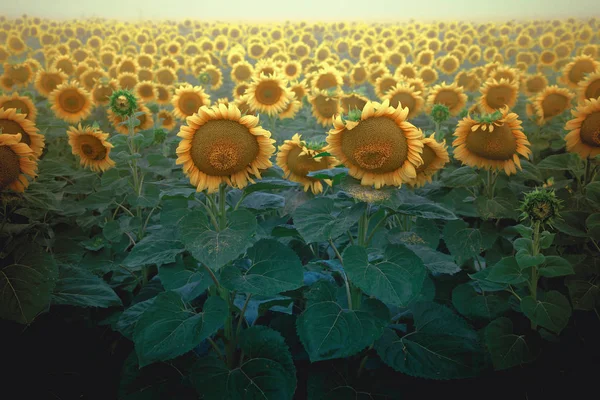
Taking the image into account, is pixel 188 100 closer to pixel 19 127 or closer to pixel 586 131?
pixel 19 127

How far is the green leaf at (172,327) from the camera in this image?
1887mm

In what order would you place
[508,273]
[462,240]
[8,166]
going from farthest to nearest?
[462,240] → [508,273] → [8,166]

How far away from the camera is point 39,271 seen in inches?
84.6

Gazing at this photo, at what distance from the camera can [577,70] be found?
258 inches

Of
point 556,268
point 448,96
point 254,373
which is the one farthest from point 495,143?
point 448,96

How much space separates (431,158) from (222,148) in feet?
3.74

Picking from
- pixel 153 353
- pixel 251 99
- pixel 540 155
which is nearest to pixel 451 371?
pixel 153 353

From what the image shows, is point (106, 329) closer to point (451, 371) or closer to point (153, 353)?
point (153, 353)

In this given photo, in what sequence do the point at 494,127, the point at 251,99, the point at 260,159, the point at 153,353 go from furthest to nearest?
the point at 251,99, the point at 494,127, the point at 260,159, the point at 153,353

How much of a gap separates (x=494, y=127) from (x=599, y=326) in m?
1.28

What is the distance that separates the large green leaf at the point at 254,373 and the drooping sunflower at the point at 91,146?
2285 millimetres

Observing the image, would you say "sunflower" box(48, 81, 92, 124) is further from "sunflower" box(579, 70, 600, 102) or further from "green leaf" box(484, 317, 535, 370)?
"sunflower" box(579, 70, 600, 102)

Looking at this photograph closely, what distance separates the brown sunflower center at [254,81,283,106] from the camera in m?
5.35

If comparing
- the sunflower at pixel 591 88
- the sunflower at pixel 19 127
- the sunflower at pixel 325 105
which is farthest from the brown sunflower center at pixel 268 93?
the sunflower at pixel 591 88
